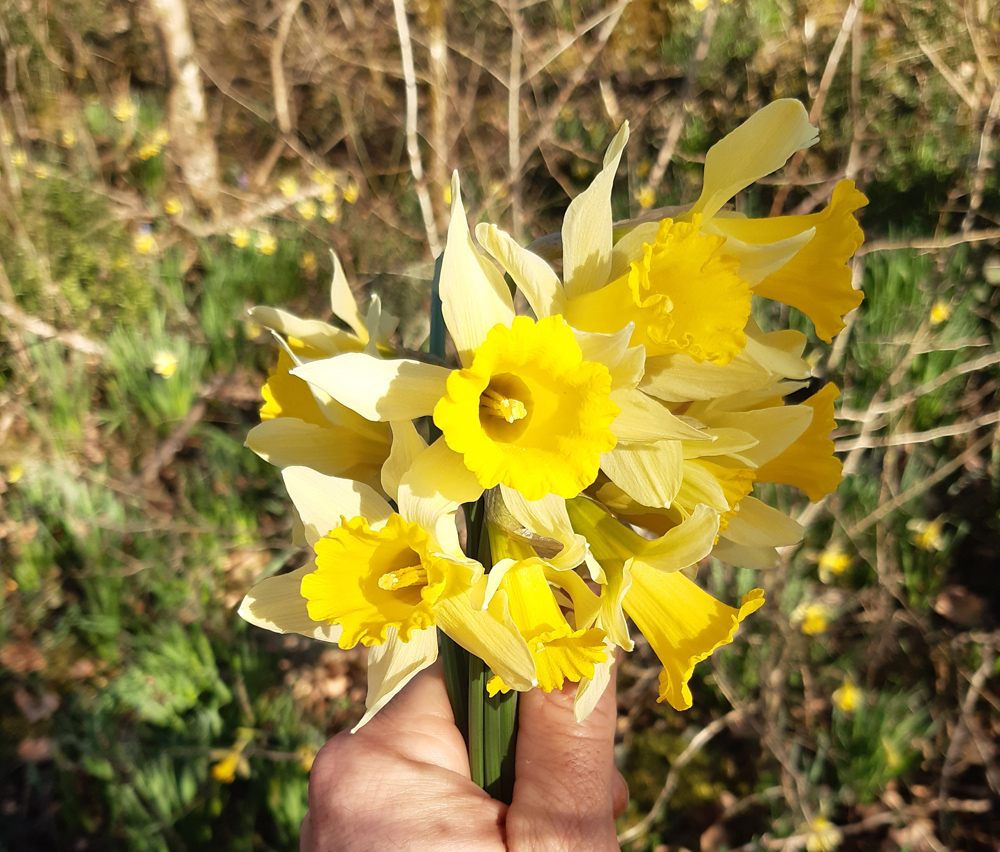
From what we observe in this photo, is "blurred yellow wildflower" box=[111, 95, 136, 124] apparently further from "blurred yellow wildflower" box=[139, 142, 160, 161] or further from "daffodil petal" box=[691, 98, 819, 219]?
"daffodil petal" box=[691, 98, 819, 219]

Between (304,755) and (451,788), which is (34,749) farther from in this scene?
(451,788)

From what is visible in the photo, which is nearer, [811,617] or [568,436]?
[568,436]

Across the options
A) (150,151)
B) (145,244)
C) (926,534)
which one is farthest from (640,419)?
(150,151)

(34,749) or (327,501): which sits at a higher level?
(327,501)

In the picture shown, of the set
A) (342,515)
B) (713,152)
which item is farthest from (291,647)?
(713,152)

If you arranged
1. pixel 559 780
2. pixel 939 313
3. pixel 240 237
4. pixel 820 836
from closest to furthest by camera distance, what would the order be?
1. pixel 559 780
2. pixel 820 836
3. pixel 939 313
4. pixel 240 237

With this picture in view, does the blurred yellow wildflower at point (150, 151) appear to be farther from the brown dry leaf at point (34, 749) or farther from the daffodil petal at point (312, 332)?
the daffodil petal at point (312, 332)
